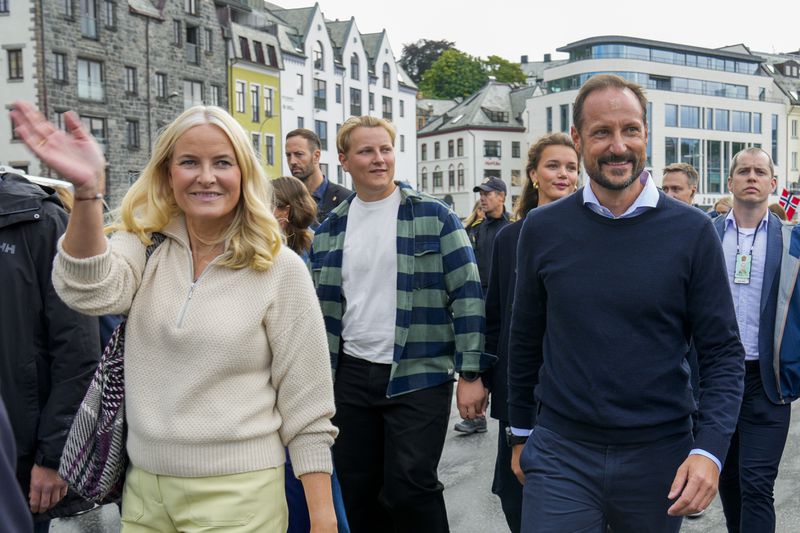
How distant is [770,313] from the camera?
5.13 meters

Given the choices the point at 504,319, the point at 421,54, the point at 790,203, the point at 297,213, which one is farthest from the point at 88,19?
the point at 421,54

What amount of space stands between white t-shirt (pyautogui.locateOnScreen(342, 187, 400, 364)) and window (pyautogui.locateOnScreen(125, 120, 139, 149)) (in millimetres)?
41522

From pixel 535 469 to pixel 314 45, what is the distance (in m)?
60.0

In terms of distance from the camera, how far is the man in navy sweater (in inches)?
127

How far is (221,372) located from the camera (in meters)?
2.84

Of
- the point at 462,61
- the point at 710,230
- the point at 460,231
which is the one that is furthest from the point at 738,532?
the point at 462,61

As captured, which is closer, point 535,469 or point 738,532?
point 535,469

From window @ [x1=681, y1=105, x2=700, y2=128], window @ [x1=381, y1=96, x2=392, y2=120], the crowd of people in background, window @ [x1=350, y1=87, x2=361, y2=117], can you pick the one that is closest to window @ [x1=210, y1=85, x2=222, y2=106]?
window @ [x1=350, y1=87, x2=361, y2=117]

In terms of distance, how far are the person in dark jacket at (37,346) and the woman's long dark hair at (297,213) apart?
7.52ft

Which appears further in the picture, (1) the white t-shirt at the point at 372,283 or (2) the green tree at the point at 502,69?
(2) the green tree at the point at 502,69

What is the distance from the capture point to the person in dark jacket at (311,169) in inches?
303

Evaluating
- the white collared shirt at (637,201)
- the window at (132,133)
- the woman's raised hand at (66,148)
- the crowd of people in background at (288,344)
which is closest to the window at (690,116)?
the window at (132,133)

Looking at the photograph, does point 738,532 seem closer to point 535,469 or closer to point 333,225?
point 535,469

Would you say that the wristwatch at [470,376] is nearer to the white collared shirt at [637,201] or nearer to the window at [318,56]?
the white collared shirt at [637,201]
